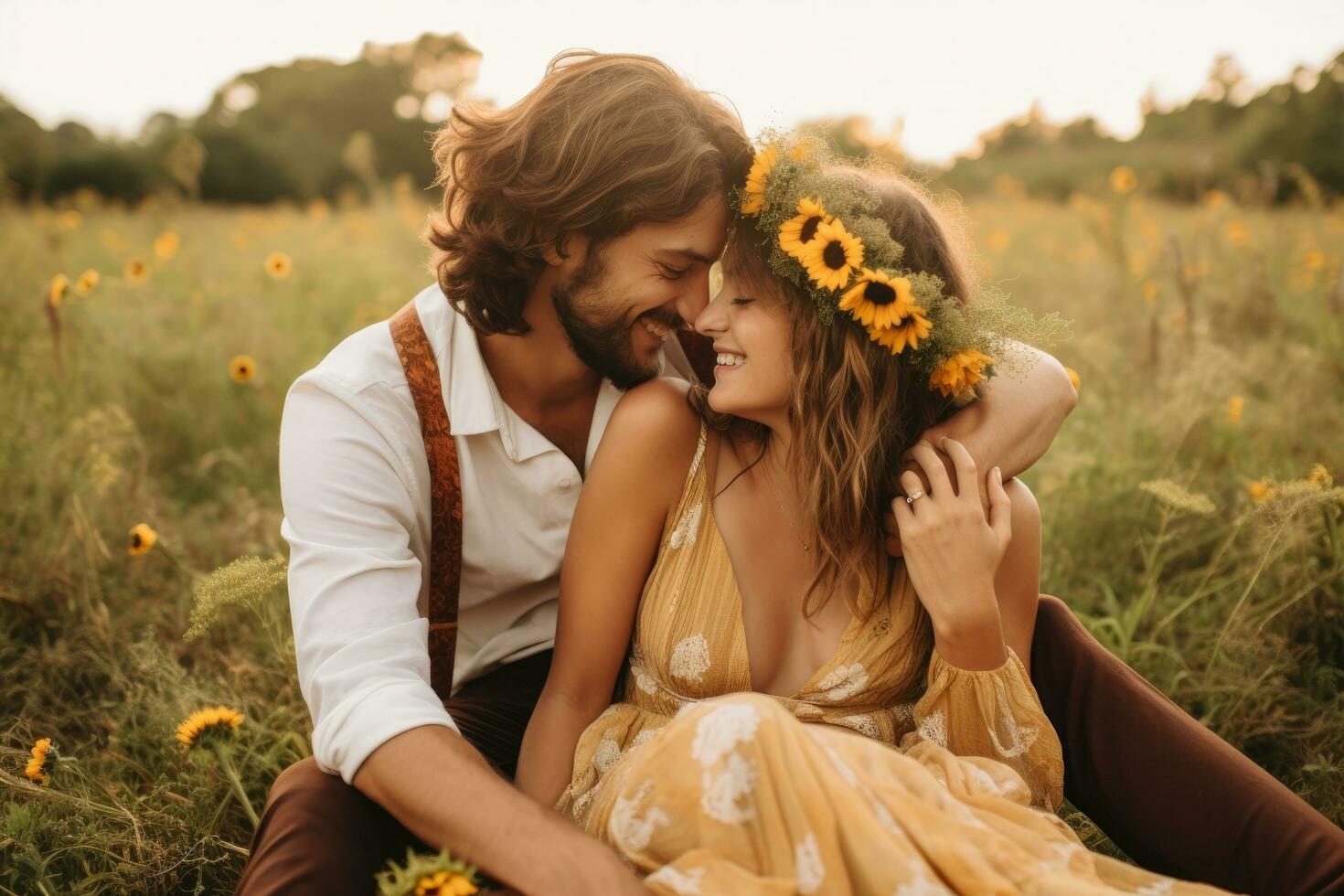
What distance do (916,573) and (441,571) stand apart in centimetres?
111

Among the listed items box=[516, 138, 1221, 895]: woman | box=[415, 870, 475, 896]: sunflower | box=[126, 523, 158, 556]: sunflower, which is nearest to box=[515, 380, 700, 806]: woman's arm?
box=[516, 138, 1221, 895]: woman

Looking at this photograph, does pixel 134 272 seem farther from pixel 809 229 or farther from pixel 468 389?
pixel 809 229

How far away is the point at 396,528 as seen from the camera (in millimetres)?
2043

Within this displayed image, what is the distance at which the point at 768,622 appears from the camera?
2.14 m

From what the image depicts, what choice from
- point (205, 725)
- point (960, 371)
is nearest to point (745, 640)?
point (960, 371)

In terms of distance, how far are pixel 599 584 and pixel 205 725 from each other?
88 centimetres

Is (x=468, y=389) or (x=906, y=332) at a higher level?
(x=906, y=332)

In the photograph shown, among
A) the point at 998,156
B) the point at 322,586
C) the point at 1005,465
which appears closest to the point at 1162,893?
the point at 1005,465

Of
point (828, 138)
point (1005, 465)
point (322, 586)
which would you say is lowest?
point (322, 586)

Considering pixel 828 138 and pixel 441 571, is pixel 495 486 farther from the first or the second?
pixel 828 138

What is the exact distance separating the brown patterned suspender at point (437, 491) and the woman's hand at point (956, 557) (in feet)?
3.42

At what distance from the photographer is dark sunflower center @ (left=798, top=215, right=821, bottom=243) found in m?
1.92

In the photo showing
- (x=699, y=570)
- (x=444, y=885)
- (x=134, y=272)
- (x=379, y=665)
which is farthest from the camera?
(x=134, y=272)

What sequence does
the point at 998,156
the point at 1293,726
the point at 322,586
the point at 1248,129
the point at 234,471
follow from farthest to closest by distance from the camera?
the point at 998,156 < the point at 1248,129 < the point at 234,471 < the point at 1293,726 < the point at 322,586
